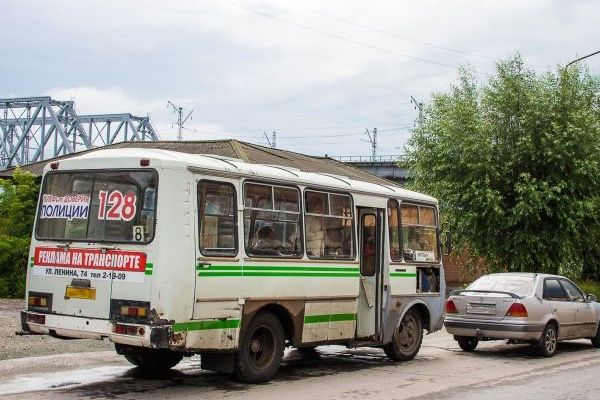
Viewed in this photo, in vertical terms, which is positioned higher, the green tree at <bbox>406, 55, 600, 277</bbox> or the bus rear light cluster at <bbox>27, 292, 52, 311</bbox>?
the green tree at <bbox>406, 55, 600, 277</bbox>

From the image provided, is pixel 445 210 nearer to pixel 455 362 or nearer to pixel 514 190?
pixel 514 190

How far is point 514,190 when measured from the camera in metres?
25.3

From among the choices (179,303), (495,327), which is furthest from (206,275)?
(495,327)

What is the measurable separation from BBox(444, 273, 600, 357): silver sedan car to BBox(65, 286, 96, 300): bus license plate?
25.0ft

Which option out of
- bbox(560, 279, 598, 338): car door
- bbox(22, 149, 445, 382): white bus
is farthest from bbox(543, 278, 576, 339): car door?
bbox(22, 149, 445, 382): white bus

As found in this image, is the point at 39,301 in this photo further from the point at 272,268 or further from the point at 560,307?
the point at 560,307

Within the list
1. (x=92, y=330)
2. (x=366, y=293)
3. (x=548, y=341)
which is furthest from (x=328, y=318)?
(x=548, y=341)

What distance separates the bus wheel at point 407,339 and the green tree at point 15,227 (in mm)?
12459

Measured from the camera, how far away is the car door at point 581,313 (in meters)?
15.5

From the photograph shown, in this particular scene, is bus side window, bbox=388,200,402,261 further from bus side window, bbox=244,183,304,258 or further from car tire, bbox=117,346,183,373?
car tire, bbox=117,346,183,373

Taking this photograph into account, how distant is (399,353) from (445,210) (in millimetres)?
13924

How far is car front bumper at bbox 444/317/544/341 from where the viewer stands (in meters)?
14.0

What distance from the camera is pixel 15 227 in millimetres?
22547

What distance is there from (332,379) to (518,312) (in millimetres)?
4548
